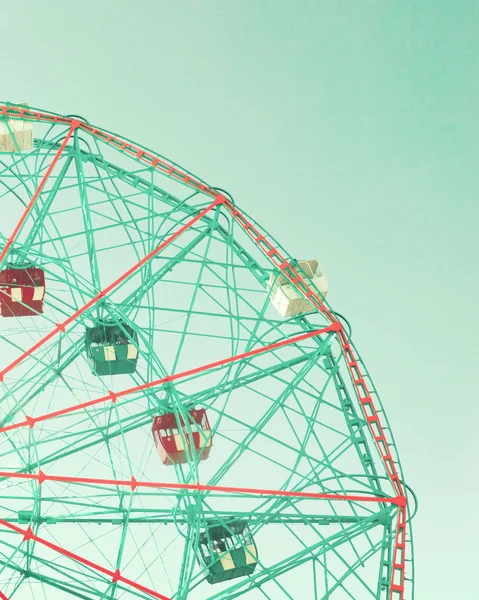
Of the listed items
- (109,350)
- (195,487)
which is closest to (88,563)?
(195,487)

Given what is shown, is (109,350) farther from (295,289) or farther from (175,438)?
(295,289)

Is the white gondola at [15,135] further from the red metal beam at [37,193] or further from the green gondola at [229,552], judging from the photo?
the green gondola at [229,552]

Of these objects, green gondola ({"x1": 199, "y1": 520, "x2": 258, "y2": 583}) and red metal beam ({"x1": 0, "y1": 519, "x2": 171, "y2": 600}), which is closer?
red metal beam ({"x1": 0, "y1": 519, "x2": 171, "y2": 600})

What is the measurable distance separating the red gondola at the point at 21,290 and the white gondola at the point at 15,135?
3878mm

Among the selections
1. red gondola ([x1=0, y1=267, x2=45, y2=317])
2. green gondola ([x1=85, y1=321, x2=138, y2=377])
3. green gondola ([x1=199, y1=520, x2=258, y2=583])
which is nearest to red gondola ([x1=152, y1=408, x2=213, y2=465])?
green gondola ([x1=199, y1=520, x2=258, y2=583])

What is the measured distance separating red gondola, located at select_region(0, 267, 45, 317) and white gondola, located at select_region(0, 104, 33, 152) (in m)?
3.88

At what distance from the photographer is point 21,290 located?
118 ft

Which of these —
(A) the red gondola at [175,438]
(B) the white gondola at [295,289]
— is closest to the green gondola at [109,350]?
(A) the red gondola at [175,438]

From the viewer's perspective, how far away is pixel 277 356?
113 feet

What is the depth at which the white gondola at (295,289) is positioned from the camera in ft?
112

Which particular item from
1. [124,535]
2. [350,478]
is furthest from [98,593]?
[350,478]

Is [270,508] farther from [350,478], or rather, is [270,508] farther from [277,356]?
[277,356]

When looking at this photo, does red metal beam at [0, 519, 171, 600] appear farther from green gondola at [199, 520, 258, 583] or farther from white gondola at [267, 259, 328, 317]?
white gondola at [267, 259, 328, 317]

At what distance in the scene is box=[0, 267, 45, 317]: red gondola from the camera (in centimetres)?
3600
